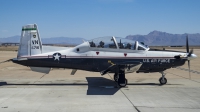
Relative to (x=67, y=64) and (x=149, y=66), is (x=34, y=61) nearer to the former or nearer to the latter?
(x=67, y=64)

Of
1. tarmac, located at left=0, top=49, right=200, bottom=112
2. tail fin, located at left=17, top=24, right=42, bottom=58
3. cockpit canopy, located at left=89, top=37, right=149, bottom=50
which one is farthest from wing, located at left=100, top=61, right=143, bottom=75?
tail fin, located at left=17, top=24, right=42, bottom=58

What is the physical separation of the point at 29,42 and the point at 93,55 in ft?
10.9

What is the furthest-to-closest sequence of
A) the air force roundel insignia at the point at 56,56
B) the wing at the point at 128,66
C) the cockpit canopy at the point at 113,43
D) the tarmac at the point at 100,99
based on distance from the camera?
1. the cockpit canopy at the point at 113,43
2. the air force roundel insignia at the point at 56,56
3. the wing at the point at 128,66
4. the tarmac at the point at 100,99

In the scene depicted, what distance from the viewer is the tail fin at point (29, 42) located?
11.4 m

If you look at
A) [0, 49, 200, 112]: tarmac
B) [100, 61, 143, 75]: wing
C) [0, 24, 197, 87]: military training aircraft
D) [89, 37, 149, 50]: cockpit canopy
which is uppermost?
[89, 37, 149, 50]: cockpit canopy

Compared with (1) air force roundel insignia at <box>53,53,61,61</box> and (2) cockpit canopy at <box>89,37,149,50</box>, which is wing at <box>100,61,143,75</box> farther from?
(1) air force roundel insignia at <box>53,53,61,61</box>

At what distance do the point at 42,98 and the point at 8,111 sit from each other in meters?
1.83

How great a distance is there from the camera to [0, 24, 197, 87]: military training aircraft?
37.3ft

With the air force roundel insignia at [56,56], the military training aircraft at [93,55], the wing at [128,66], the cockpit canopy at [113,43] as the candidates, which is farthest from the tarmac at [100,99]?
the cockpit canopy at [113,43]

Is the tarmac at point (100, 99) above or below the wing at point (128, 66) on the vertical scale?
below

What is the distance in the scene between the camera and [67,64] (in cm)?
1147

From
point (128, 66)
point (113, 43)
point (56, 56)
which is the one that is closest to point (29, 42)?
point (56, 56)

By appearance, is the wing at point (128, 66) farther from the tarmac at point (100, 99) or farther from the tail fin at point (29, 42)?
the tail fin at point (29, 42)

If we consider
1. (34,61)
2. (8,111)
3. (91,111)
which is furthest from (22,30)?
(91,111)
